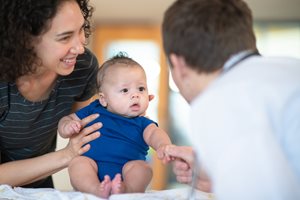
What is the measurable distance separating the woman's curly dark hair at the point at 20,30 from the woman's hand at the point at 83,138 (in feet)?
0.81

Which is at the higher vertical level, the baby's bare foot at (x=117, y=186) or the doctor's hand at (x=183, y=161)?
the doctor's hand at (x=183, y=161)

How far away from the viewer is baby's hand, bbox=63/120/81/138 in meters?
1.25

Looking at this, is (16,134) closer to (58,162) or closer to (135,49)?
(58,162)

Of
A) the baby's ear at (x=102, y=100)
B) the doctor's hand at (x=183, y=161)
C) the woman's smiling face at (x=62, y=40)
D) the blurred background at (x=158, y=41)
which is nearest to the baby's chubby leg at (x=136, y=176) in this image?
the doctor's hand at (x=183, y=161)

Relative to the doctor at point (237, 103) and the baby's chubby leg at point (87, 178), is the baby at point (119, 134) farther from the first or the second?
the doctor at point (237, 103)

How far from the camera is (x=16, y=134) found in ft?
4.54

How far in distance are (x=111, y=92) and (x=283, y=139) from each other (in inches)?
25.7

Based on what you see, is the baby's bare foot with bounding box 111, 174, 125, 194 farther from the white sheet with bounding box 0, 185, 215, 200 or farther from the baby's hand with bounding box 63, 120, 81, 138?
the baby's hand with bounding box 63, 120, 81, 138

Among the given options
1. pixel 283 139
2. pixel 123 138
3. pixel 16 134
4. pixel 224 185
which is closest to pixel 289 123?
pixel 283 139

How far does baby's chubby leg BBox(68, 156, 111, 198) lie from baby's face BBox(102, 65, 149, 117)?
188mm

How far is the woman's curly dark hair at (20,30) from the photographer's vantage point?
120cm

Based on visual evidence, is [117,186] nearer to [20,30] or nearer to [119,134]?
[119,134]

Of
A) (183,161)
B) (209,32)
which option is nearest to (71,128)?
(183,161)

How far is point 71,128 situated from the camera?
1.25 m
